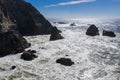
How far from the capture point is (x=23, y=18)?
10362 cm

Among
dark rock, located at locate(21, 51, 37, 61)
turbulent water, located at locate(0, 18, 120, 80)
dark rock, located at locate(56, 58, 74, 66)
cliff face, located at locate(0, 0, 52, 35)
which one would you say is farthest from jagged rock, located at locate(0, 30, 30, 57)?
cliff face, located at locate(0, 0, 52, 35)

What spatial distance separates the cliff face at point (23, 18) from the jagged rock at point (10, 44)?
2682 cm

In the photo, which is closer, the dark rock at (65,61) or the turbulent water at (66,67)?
the turbulent water at (66,67)

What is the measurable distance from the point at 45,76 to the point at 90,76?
9460 millimetres

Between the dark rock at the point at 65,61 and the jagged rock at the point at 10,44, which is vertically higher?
the jagged rock at the point at 10,44

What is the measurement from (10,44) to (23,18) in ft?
136

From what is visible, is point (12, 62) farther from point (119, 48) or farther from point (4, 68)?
point (119, 48)

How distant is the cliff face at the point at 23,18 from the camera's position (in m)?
98.4

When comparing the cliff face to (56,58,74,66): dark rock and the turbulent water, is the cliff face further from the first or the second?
(56,58,74,66): dark rock

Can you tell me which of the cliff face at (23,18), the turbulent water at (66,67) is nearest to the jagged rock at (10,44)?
the turbulent water at (66,67)

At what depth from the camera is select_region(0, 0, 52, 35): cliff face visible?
98438mm

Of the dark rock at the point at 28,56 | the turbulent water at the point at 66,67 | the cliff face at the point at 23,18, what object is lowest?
the turbulent water at the point at 66,67

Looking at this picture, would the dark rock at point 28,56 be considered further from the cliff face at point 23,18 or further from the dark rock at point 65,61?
the cliff face at point 23,18

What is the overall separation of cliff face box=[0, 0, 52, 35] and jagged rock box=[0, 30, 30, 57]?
1056 inches
